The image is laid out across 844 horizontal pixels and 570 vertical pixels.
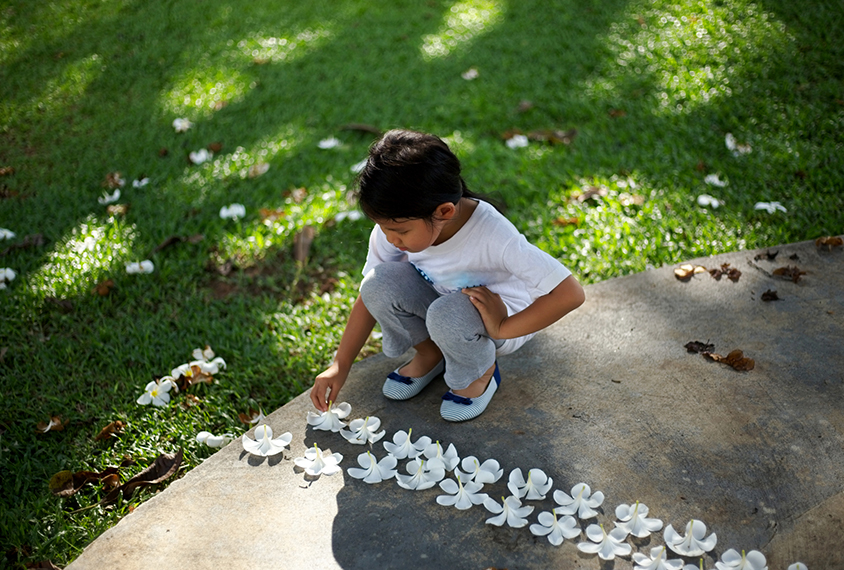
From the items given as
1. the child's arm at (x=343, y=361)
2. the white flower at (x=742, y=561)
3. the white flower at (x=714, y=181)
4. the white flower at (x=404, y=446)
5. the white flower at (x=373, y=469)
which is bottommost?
the white flower at (x=714, y=181)

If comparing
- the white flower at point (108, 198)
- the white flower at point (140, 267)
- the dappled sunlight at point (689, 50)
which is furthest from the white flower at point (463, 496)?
the dappled sunlight at point (689, 50)

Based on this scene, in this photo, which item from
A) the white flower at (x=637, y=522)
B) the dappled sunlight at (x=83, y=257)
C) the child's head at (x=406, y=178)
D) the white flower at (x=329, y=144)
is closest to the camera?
the white flower at (x=637, y=522)

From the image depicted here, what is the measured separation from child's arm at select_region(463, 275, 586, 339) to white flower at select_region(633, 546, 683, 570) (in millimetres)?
645

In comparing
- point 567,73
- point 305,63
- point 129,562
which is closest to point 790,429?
point 129,562

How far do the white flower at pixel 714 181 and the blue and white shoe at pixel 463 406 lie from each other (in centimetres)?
203

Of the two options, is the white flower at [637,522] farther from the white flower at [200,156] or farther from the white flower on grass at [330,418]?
the white flower at [200,156]

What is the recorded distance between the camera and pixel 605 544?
1688 mm

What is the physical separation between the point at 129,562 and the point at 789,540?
1.69 m

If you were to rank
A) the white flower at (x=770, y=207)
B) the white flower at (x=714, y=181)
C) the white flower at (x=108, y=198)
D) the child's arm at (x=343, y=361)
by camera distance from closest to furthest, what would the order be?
1. the child's arm at (x=343, y=361)
2. the white flower at (x=770, y=207)
3. the white flower at (x=714, y=181)
4. the white flower at (x=108, y=198)

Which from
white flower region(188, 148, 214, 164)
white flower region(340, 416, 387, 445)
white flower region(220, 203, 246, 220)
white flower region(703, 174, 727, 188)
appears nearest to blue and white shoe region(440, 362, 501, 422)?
white flower region(340, 416, 387, 445)

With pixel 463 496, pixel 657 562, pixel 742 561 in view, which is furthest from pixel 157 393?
pixel 742 561

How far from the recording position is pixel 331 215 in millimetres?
3539

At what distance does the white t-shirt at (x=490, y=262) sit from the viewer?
1929 mm

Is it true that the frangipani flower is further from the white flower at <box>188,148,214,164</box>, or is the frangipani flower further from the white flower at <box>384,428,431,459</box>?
the white flower at <box>188,148,214,164</box>
